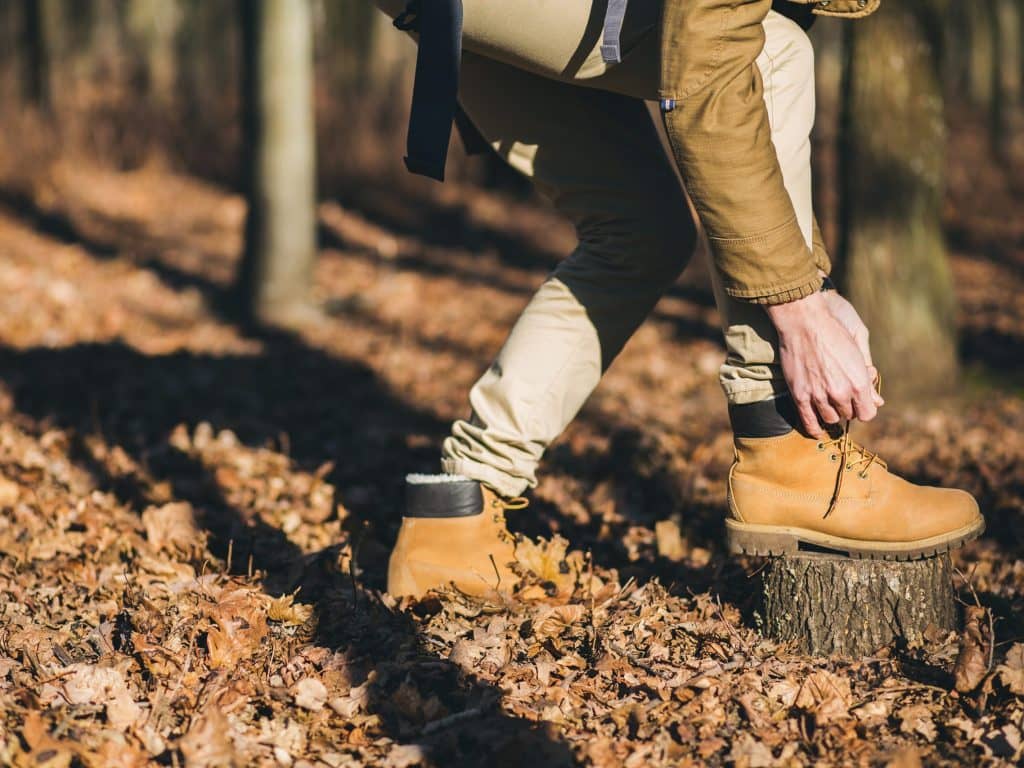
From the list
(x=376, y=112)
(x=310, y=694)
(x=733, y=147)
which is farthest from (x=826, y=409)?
(x=376, y=112)

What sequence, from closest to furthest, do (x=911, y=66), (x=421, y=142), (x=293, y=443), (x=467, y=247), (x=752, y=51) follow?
(x=752, y=51) < (x=421, y=142) < (x=293, y=443) < (x=911, y=66) < (x=467, y=247)

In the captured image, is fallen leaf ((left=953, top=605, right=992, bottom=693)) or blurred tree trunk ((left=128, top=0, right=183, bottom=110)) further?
blurred tree trunk ((left=128, top=0, right=183, bottom=110))

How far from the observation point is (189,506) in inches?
137

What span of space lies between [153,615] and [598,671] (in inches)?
45.0

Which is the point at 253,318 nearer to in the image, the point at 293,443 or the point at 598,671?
the point at 293,443

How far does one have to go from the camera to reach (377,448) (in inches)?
172

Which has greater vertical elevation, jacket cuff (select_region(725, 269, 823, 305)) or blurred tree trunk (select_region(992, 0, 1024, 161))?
jacket cuff (select_region(725, 269, 823, 305))

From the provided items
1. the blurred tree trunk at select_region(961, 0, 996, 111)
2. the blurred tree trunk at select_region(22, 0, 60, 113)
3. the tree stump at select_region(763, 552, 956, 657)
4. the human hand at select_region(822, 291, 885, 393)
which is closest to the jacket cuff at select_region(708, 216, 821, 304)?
the human hand at select_region(822, 291, 885, 393)

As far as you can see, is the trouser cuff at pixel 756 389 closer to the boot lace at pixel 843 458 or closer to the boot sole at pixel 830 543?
the boot lace at pixel 843 458

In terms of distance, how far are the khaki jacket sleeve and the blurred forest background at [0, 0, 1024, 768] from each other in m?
0.92

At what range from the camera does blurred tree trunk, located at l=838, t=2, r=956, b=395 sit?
16.1 ft

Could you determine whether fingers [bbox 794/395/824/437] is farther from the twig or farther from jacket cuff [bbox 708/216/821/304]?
the twig

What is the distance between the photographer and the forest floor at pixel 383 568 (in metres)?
2.20

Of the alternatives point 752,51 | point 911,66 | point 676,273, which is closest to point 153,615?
point 676,273
